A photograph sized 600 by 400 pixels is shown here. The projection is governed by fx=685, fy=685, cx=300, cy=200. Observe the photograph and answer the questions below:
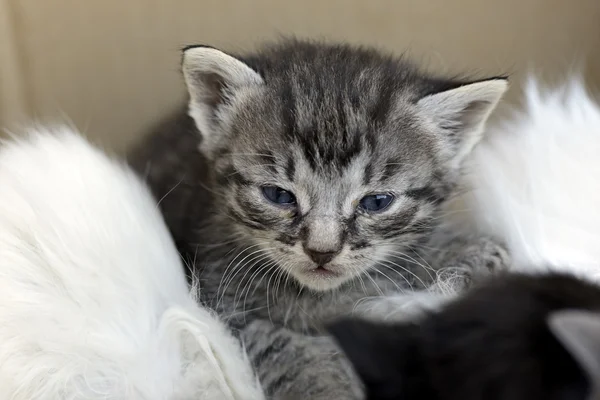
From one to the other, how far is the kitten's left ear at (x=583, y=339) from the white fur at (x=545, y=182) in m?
0.35

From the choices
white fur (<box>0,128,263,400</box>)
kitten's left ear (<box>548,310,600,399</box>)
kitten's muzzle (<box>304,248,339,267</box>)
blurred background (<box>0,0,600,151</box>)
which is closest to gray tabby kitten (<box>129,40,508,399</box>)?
kitten's muzzle (<box>304,248,339,267</box>)

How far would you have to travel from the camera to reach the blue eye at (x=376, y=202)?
3.38 feet

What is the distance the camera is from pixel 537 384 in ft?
1.77

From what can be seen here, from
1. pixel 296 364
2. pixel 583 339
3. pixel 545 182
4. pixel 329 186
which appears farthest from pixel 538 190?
pixel 583 339

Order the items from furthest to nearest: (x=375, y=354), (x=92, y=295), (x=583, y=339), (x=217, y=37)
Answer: (x=217, y=37), (x=92, y=295), (x=375, y=354), (x=583, y=339)

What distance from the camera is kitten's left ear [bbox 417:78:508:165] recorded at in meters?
1.04

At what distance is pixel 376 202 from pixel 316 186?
10 centimetres

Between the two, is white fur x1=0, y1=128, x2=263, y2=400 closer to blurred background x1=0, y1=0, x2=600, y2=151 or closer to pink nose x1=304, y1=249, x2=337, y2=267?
pink nose x1=304, y1=249, x2=337, y2=267

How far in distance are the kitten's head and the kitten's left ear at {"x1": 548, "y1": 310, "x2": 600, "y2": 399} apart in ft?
1.62

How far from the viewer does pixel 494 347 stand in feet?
1.85

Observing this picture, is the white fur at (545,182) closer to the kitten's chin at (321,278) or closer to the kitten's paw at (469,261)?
the kitten's paw at (469,261)

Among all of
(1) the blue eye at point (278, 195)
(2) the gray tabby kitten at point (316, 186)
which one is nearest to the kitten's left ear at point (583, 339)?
(2) the gray tabby kitten at point (316, 186)

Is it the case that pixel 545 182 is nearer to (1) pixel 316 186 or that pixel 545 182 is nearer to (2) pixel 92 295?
(1) pixel 316 186

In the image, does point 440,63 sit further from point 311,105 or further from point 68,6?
point 68,6
